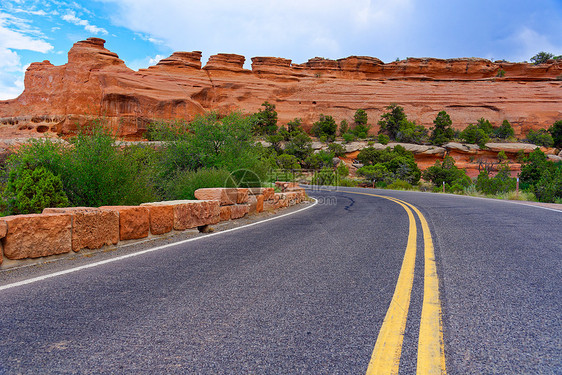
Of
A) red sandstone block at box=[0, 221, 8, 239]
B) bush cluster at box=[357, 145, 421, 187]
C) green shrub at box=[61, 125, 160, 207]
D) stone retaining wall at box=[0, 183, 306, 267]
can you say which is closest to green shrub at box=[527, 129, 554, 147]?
bush cluster at box=[357, 145, 421, 187]

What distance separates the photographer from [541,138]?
58.3 meters

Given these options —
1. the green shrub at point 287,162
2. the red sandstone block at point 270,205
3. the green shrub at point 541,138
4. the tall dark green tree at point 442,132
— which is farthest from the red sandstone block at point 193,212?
the green shrub at point 541,138

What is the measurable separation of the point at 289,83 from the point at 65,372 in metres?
80.8

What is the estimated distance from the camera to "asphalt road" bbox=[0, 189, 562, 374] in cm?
228

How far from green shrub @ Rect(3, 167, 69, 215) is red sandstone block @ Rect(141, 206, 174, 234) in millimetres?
2986

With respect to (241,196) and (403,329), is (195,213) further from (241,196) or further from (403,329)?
(403,329)

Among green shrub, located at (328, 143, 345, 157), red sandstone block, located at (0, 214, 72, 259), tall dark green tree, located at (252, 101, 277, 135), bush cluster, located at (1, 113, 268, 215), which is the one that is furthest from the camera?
tall dark green tree, located at (252, 101, 277, 135)

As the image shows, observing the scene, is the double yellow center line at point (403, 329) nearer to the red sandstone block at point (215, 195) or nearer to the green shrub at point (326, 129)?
the red sandstone block at point (215, 195)

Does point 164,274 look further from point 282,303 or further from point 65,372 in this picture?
point 65,372

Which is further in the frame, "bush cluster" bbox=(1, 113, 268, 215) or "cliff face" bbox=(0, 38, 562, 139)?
"cliff face" bbox=(0, 38, 562, 139)

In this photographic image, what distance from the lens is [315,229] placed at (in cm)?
816

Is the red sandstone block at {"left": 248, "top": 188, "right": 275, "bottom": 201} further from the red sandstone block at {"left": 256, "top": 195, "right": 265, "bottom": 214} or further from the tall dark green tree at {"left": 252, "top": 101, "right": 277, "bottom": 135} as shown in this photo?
the tall dark green tree at {"left": 252, "top": 101, "right": 277, "bottom": 135}

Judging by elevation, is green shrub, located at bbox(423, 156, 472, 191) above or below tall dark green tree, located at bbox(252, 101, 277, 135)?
below

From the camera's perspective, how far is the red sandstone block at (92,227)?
5.41m
